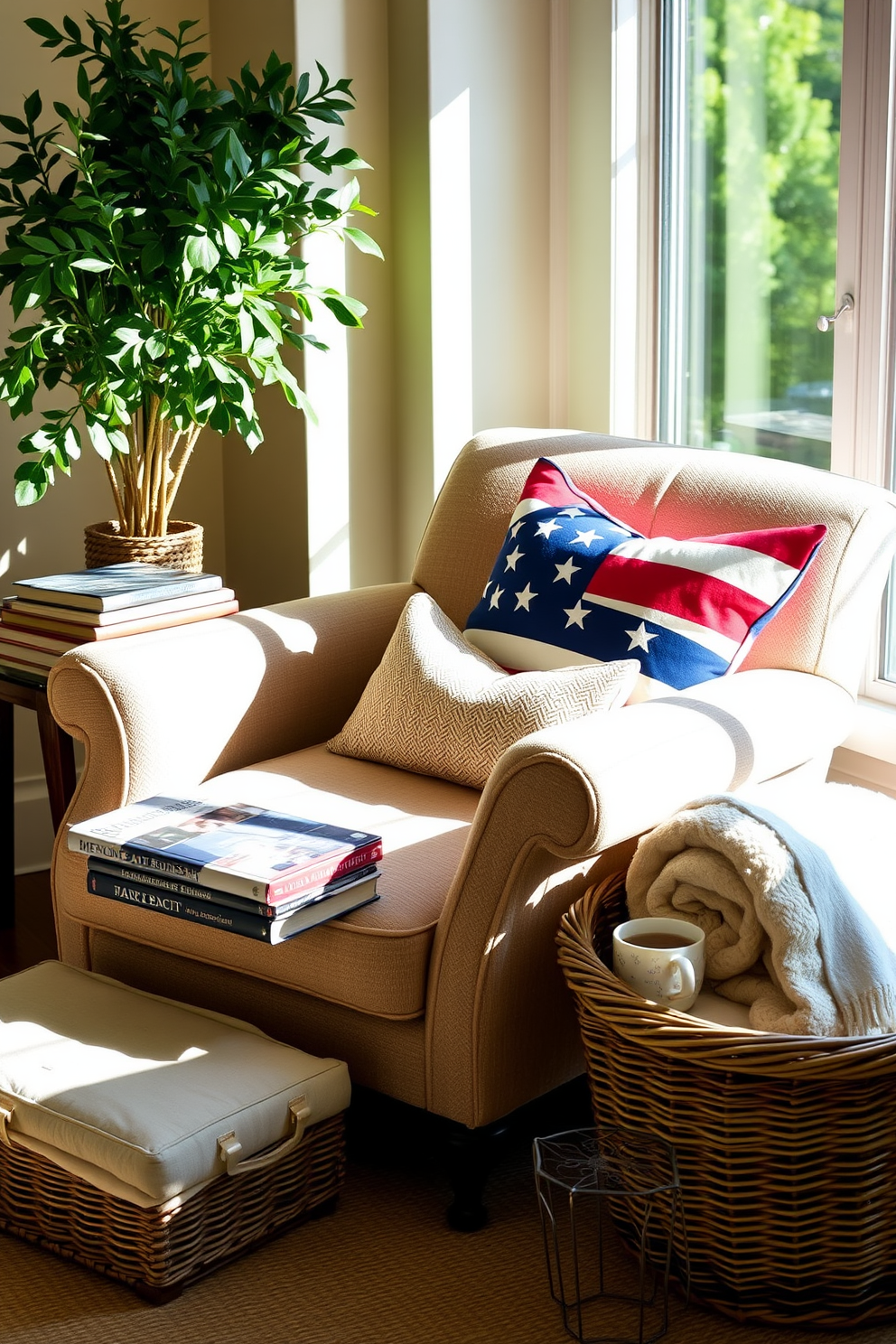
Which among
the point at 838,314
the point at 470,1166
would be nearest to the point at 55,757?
the point at 470,1166

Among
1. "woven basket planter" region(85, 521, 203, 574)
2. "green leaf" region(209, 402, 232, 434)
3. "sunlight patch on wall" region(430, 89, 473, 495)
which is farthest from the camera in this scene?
"sunlight patch on wall" region(430, 89, 473, 495)

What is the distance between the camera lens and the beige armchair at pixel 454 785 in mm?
1728

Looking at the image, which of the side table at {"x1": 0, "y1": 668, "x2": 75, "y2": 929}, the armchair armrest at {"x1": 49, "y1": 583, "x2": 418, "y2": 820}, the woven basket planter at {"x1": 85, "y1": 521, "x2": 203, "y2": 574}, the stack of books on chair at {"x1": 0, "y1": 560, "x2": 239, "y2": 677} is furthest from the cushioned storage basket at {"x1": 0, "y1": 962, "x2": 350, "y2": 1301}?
the woven basket planter at {"x1": 85, "y1": 521, "x2": 203, "y2": 574}

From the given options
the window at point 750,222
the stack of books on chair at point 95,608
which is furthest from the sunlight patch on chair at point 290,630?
the window at point 750,222

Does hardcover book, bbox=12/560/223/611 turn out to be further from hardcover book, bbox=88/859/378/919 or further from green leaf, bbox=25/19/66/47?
green leaf, bbox=25/19/66/47

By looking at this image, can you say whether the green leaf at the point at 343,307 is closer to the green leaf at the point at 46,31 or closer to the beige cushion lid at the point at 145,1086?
the green leaf at the point at 46,31

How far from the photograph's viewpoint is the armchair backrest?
2.12 m

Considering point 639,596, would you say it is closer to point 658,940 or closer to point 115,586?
point 658,940

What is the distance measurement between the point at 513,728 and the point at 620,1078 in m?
0.54

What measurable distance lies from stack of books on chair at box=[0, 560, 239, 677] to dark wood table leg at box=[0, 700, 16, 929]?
9.3 inches

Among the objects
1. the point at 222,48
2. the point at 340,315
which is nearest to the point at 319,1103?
the point at 340,315

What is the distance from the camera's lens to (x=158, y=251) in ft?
7.78

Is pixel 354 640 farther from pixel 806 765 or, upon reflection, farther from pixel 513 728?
pixel 806 765

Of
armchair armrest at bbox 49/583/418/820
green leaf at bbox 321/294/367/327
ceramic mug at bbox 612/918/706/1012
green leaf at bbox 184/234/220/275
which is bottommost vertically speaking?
ceramic mug at bbox 612/918/706/1012
